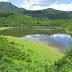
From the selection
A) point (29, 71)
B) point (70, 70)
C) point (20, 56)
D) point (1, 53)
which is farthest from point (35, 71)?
point (20, 56)

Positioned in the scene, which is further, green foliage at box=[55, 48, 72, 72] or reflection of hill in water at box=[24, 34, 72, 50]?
reflection of hill in water at box=[24, 34, 72, 50]

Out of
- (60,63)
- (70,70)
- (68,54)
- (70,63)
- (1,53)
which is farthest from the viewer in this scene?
(1,53)

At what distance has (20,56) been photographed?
44531mm

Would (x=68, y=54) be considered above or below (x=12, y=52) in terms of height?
above

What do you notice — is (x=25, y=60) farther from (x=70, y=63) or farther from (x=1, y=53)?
(x=70, y=63)

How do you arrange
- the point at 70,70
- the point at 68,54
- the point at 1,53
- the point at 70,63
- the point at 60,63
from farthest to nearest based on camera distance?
the point at 1,53, the point at 68,54, the point at 60,63, the point at 70,63, the point at 70,70

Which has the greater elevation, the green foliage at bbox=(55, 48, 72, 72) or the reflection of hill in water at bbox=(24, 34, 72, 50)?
the green foliage at bbox=(55, 48, 72, 72)

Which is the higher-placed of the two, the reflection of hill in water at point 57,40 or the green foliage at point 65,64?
the green foliage at point 65,64

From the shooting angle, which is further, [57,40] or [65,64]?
[57,40]

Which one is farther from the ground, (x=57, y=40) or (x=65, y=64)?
(x=65, y=64)

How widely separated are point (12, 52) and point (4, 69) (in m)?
16.7

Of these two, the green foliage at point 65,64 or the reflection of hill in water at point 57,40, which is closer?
the green foliage at point 65,64

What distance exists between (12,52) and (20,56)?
1471 millimetres

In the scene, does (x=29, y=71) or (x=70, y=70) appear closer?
(x=70, y=70)
